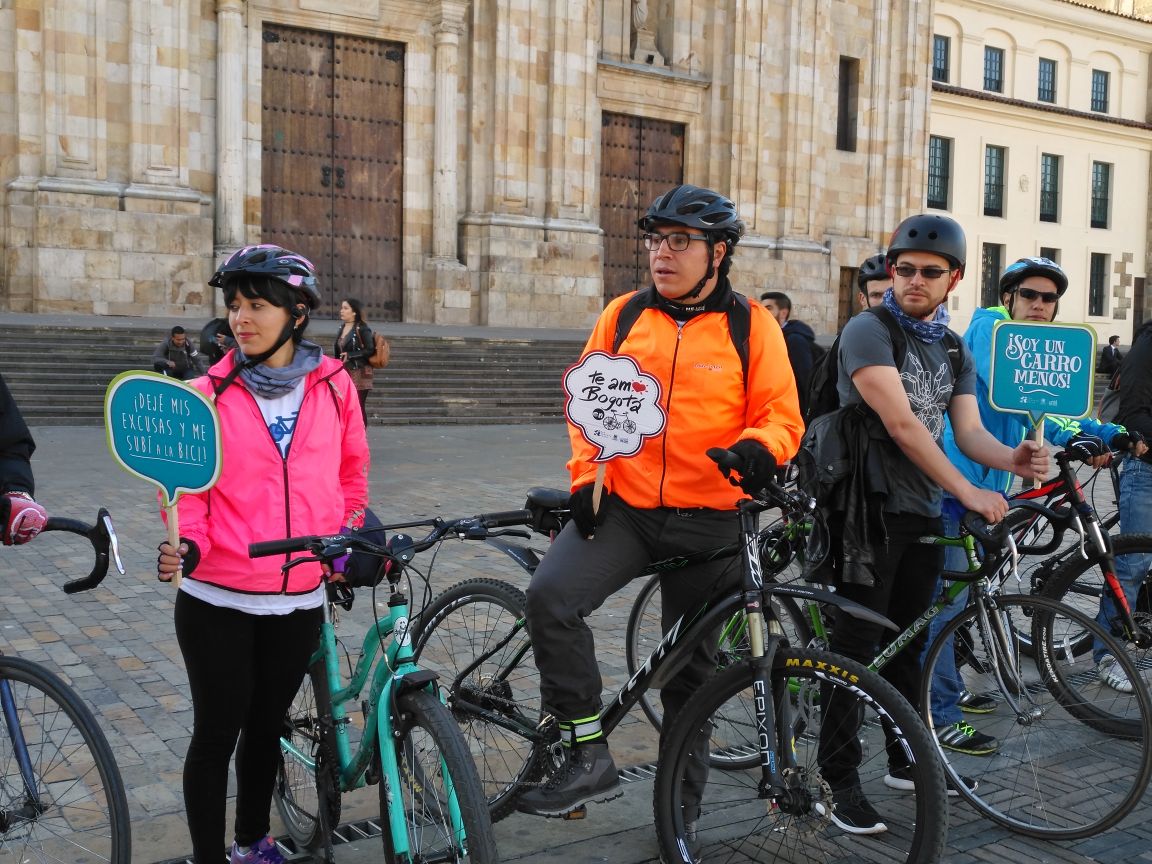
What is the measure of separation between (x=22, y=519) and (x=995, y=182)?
41915 millimetres

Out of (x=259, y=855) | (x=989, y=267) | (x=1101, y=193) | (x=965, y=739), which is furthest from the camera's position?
(x=1101, y=193)

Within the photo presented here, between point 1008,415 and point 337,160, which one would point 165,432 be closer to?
point 1008,415

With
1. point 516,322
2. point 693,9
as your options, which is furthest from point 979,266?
point 516,322

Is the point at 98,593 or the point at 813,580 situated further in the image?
the point at 98,593

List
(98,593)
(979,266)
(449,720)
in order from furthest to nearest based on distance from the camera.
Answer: (979,266) → (98,593) → (449,720)

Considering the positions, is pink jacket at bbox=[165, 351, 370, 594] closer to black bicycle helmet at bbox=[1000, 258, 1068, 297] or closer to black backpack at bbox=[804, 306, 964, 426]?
black backpack at bbox=[804, 306, 964, 426]

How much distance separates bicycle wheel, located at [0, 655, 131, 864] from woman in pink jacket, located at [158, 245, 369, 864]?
266 millimetres

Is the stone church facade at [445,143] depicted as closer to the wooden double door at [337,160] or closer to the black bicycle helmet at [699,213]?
the wooden double door at [337,160]

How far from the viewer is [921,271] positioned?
4.20 metres

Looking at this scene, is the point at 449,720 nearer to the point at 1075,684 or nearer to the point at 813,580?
the point at 813,580

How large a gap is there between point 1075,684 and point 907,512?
1.01 meters

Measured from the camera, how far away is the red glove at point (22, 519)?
10.2ft

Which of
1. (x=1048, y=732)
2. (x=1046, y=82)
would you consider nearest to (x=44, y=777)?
(x=1048, y=732)

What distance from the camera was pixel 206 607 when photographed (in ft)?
10.6
